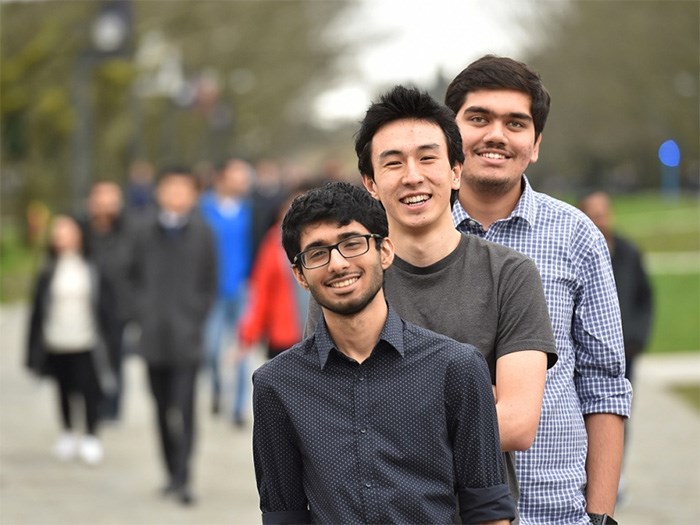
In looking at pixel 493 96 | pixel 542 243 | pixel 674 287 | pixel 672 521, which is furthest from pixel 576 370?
pixel 674 287

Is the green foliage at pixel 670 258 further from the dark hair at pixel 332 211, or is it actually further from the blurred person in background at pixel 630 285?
the dark hair at pixel 332 211

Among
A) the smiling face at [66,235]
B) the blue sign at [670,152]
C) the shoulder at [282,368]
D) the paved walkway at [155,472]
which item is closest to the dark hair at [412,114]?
the shoulder at [282,368]

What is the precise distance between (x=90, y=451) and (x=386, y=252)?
25.3 feet

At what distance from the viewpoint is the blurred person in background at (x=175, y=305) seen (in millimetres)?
9234

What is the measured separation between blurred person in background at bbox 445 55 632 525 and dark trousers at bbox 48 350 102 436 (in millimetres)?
7497

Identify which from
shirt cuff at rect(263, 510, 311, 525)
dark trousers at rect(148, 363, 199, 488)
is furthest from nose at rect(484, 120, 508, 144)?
dark trousers at rect(148, 363, 199, 488)

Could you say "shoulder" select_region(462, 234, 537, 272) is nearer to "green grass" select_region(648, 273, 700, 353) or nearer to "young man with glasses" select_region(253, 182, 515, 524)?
"young man with glasses" select_region(253, 182, 515, 524)

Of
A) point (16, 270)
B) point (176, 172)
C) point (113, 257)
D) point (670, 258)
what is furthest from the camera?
point (670, 258)

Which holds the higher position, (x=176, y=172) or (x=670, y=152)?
(x=670, y=152)

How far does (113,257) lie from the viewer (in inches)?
464

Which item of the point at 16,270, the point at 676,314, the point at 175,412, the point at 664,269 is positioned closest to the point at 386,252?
the point at 175,412

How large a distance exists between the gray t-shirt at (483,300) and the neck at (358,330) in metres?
0.24

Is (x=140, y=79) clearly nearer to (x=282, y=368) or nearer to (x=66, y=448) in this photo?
(x=66, y=448)

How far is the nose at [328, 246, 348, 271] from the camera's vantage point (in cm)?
304
